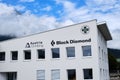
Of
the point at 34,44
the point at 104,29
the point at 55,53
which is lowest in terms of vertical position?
the point at 55,53

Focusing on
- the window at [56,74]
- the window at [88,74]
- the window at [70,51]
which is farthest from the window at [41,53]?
the window at [88,74]

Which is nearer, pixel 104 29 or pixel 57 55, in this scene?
pixel 57 55

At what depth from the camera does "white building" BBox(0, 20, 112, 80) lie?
36.4 m

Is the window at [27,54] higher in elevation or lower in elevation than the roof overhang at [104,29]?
lower

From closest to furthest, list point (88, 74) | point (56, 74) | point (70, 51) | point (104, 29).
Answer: point (88, 74)
point (70, 51)
point (56, 74)
point (104, 29)

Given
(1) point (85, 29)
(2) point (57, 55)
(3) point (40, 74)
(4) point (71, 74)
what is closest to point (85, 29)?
(1) point (85, 29)

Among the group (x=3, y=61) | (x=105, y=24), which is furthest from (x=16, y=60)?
(x=105, y=24)

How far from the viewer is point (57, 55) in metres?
38.6

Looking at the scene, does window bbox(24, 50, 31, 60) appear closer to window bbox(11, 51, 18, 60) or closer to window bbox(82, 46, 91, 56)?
window bbox(11, 51, 18, 60)

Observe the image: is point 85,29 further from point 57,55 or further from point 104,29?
point 104,29

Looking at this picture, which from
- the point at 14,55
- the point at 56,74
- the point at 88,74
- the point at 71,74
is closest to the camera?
the point at 88,74

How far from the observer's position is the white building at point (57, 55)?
3644 cm

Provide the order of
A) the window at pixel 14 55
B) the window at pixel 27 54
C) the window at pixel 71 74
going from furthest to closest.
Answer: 1. the window at pixel 14 55
2. the window at pixel 27 54
3. the window at pixel 71 74

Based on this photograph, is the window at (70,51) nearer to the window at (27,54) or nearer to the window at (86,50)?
the window at (86,50)
